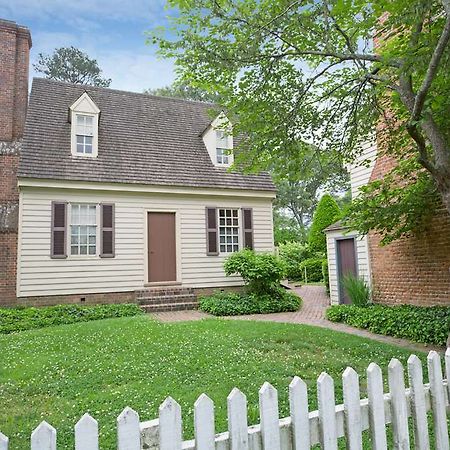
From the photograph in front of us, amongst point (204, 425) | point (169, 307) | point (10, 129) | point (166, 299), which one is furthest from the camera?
point (10, 129)

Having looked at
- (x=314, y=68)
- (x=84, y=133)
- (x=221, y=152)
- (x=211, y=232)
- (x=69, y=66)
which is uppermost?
(x=69, y=66)

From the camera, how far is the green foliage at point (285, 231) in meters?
28.1

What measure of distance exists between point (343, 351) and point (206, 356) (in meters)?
2.31

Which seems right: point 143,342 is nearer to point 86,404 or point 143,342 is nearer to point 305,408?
point 86,404

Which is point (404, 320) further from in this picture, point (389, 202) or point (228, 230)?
point (228, 230)

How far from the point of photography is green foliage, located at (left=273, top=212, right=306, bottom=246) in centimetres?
2808

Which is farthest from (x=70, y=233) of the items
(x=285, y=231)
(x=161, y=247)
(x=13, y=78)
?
(x=285, y=231)

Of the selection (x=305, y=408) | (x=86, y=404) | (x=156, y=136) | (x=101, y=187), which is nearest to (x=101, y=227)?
(x=101, y=187)

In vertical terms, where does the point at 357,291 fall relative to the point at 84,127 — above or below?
below

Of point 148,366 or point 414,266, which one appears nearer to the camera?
point 148,366

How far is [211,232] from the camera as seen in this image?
1367 cm

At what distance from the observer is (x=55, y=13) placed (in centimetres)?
967

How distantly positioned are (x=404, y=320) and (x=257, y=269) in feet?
17.0

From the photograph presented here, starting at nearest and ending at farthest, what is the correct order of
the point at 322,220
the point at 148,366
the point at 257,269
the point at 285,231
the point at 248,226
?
the point at 148,366 → the point at 257,269 → the point at 248,226 → the point at 322,220 → the point at 285,231
